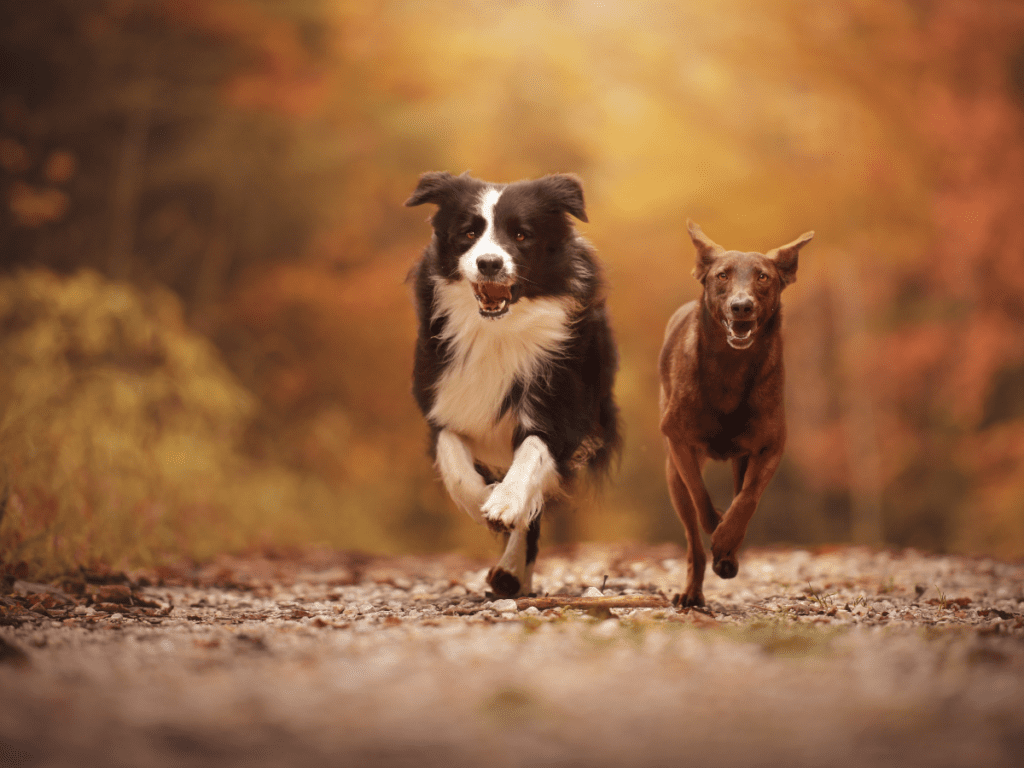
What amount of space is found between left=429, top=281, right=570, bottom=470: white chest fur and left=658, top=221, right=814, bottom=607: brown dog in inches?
27.1

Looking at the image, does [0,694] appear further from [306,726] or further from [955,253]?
[955,253]

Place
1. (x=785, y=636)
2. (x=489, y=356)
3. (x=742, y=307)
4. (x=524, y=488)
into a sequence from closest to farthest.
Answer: (x=785, y=636) → (x=742, y=307) → (x=524, y=488) → (x=489, y=356)

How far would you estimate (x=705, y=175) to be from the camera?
8.70 meters

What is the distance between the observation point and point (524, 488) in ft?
13.6

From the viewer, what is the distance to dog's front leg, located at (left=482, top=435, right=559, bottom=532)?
3.99m

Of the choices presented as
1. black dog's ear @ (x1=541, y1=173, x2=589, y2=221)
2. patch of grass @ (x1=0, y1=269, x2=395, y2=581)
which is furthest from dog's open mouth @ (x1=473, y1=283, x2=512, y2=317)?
patch of grass @ (x1=0, y1=269, x2=395, y2=581)

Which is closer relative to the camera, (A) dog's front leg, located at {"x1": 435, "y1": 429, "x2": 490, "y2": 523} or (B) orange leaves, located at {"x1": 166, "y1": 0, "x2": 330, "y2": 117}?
(A) dog's front leg, located at {"x1": 435, "y1": 429, "x2": 490, "y2": 523}

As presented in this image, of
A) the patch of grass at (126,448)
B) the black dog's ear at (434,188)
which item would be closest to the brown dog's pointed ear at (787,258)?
the black dog's ear at (434,188)

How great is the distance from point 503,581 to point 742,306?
171 cm

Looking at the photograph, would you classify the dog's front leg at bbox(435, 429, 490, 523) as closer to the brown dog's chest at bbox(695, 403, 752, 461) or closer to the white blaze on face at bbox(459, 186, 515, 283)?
the white blaze on face at bbox(459, 186, 515, 283)

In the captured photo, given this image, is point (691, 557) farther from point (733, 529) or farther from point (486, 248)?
point (486, 248)

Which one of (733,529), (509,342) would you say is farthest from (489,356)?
(733,529)

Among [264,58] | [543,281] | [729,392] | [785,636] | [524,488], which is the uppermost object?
[264,58]

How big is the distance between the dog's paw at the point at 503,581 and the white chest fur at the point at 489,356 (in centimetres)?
66
